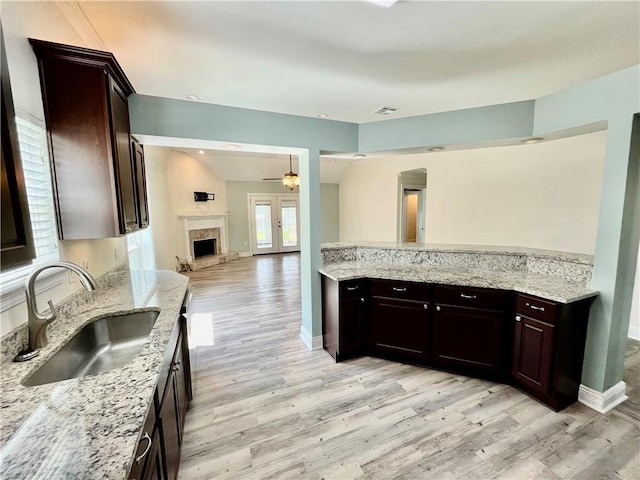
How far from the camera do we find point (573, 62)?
1.95 metres

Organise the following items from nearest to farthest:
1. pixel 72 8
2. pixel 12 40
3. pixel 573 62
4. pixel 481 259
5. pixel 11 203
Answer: pixel 11 203
pixel 12 40
pixel 72 8
pixel 573 62
pixel 481 259

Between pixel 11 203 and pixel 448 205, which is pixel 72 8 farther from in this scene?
pixel 448 205

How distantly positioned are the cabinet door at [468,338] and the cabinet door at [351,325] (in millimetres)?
703

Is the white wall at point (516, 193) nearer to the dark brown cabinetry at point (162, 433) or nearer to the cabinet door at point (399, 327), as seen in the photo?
the cabinet door at point (399, 327)

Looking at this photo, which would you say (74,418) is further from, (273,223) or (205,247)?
(273,223)

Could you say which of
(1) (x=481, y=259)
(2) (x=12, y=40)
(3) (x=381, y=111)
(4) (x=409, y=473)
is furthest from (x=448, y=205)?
(2) (x=12, y=40)

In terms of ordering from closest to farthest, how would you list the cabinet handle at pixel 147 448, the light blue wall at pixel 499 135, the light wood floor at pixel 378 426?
the cabinet handle at pixel 147 448 < the light wood floor at pixel 378 426 < the light blue wall at pixel 499 135

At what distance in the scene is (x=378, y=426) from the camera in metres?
2.02

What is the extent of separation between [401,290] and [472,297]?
607 mm

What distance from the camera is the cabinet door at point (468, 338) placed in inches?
95.5

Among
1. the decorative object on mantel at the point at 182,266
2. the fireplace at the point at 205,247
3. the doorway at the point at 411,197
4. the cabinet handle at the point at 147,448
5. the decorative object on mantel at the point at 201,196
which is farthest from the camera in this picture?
the fireplace at the point at 205,247

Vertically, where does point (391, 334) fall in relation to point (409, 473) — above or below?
above

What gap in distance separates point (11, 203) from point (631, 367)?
15.4 feet

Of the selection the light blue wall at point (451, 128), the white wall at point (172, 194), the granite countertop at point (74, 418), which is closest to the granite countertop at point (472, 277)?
the light blue wall at point (451, 128)
